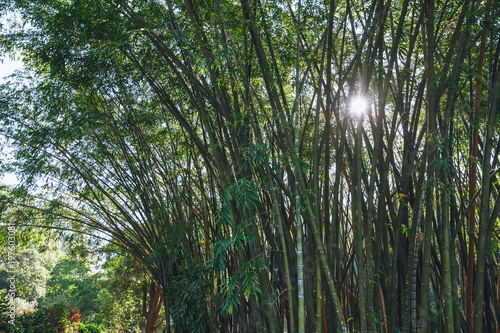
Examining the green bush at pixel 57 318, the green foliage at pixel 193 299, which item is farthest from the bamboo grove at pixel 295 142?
the green bush at pixel 57 318

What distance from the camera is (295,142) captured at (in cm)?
230

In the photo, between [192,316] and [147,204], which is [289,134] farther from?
[147,204]

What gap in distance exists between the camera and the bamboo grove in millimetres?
2141

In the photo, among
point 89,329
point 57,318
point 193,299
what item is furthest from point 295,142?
point 89,329

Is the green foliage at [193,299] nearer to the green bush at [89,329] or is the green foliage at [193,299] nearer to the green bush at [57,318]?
the green bush at [57,318]

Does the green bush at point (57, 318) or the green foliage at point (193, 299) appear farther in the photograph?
the green bush at point (57, 318)

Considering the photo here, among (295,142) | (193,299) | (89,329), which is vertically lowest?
(193,299)

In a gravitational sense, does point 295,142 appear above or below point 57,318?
above

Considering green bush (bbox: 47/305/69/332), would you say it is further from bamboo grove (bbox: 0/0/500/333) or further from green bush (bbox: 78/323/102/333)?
bamboo grove (bbox: 0/0/500/333)

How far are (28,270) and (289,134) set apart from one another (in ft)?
39.5

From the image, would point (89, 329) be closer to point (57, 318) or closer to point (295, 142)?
point (57, 318)

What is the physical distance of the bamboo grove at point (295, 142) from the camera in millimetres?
2141

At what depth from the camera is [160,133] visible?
4.02 m

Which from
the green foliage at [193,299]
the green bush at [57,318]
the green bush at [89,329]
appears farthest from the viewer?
the green bush at [89,329]
